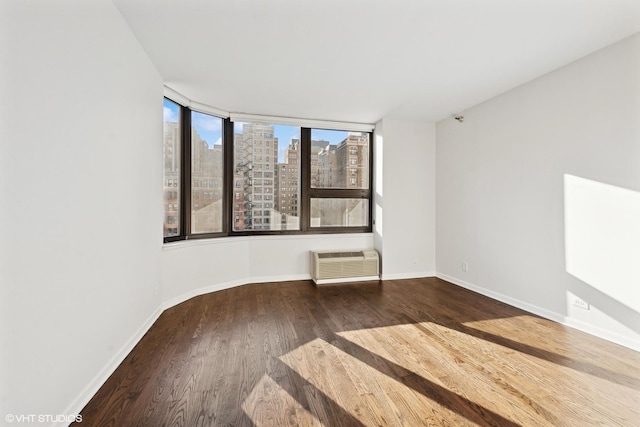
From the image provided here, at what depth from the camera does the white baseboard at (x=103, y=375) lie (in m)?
1.48

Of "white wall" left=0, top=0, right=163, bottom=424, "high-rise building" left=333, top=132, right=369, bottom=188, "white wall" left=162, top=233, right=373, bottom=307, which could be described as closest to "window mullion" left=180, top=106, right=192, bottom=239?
"white wall" left=162, top=233, right=373, bottom=307

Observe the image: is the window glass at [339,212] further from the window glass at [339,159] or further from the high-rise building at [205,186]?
the high-rise building at [205,186]

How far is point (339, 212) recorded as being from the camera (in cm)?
456

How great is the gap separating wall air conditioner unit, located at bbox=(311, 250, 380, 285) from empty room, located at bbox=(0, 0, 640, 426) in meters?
0.03

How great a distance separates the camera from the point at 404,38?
2.21 metres

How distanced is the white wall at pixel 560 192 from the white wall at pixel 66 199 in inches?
155

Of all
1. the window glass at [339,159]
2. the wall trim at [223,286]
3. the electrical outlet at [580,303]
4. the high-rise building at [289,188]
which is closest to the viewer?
the electrical outlet at [580,303]

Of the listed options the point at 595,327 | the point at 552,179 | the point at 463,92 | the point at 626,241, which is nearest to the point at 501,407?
the point at 595,327

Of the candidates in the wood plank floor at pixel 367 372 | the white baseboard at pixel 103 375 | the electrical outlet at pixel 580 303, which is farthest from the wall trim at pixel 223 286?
the electrical outlet at pixel 580 303

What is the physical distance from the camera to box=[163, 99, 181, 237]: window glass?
3.14 metres

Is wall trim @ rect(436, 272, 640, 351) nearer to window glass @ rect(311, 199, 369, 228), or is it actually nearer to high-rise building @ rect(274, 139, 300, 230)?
window glass @ rect(311, 199, 369, 228)

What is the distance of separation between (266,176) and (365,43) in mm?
2426

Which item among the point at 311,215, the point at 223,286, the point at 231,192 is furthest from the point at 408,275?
the point at 231,192

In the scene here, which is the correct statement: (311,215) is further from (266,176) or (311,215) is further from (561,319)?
(561,319)
